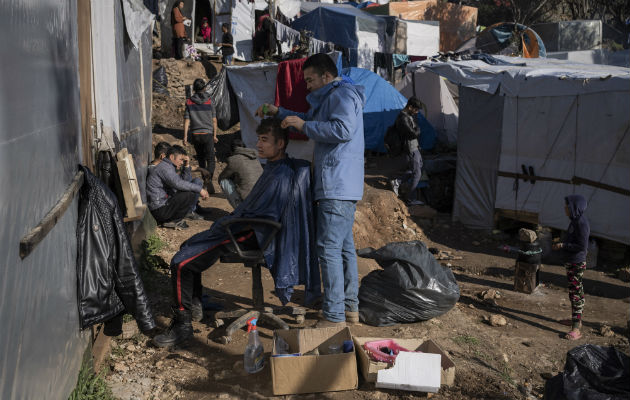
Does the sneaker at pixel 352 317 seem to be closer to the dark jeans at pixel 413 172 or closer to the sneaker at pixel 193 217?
the sneaker at pixel 193 217

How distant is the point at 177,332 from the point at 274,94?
9026mm

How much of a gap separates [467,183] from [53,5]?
8.19m

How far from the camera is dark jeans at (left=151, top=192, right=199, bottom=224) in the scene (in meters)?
6.98

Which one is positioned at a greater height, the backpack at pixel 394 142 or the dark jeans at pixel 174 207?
the backpack at pixel 394 142

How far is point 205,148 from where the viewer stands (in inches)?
380

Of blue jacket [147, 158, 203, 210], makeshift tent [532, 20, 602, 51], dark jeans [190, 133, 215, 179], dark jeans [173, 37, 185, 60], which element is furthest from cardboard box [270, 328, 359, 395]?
makeshift tent [532, 20, 602, 51]

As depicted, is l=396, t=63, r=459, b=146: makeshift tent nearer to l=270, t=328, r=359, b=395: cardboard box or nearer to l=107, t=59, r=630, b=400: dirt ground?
l=107, t=59, r=630, b=400: dirt ground

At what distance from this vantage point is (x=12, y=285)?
1.99 meters

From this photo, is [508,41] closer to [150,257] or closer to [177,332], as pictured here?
[150,257]

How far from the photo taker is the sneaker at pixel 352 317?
4.36 meters

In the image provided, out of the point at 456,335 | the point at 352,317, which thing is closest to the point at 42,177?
the point at 352,317

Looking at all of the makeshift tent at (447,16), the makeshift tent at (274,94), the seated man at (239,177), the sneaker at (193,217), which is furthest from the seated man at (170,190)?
the makeshift tent at (447,16)

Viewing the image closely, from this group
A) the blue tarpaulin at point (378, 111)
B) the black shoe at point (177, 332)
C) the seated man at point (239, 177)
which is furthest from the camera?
the blue tarpaulin at point (378, 111)

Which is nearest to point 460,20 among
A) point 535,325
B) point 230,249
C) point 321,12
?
point 321,12
